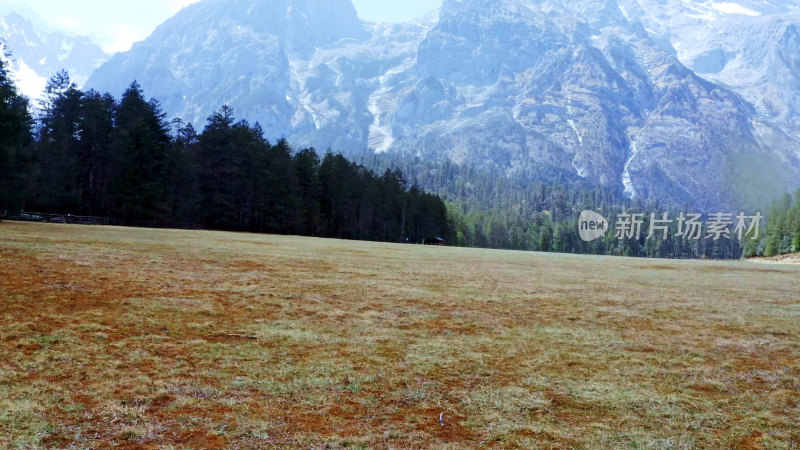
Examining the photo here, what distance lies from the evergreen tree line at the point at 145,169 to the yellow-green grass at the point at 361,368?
42.1 meters

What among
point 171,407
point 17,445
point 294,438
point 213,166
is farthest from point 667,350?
point 213,166

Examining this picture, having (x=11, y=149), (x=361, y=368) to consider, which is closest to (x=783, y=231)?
(x=361, y=368)

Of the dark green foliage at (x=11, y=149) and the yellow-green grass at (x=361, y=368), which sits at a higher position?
the dark green foliage at (x=11, y=149)

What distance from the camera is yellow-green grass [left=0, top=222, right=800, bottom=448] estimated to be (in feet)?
23.5

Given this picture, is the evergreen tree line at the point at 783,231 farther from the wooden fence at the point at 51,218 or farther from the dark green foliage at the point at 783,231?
the wooden fence at the point at 51,218

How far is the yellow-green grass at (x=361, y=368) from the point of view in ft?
23.5

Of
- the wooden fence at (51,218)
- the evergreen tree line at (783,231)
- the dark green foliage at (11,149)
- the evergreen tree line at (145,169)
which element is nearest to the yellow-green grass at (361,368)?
the dark green foliage at (11,149)

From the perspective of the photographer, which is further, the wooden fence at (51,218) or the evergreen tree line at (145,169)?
the evergreen tree line at (145,169)

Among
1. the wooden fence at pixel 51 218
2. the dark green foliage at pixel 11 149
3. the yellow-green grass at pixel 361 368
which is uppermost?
the dark green foliage at pixel 11 149

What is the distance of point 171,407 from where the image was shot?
7.46 meters

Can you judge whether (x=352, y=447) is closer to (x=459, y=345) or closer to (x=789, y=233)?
(x=459, y=345)

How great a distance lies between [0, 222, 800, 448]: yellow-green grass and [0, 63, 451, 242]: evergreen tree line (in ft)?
138

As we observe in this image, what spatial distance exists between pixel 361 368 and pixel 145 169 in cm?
7290

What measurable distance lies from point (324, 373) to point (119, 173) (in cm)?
7263
